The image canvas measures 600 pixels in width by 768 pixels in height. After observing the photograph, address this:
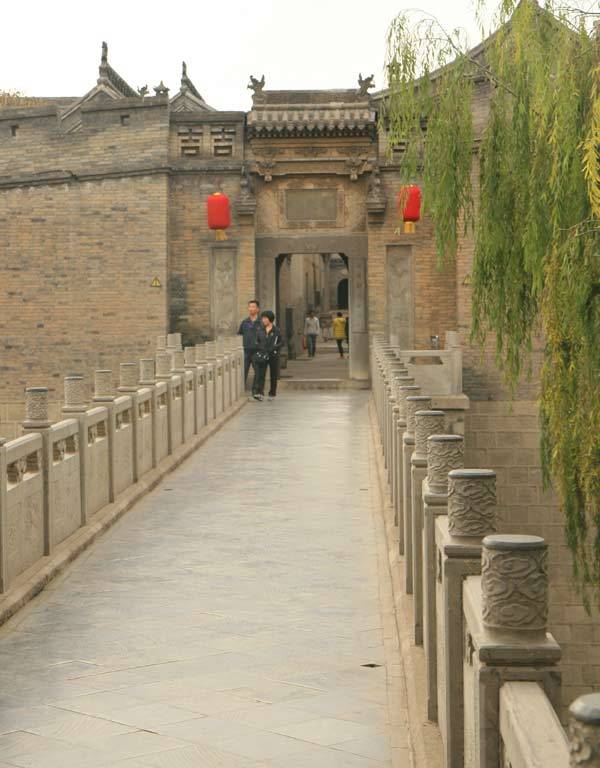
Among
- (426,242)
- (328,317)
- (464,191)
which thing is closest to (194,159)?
(426,242)

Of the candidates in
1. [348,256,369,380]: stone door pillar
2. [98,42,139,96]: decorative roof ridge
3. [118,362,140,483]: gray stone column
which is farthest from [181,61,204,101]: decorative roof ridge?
[118,362,140,483]: gray stone column

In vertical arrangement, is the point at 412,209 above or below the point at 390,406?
above

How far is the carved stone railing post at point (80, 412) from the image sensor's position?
8633mm

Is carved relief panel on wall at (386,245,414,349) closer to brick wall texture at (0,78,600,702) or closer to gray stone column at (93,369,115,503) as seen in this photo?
brick wall texture at (0,78,600,702)

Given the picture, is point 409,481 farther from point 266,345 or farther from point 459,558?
point 266,345

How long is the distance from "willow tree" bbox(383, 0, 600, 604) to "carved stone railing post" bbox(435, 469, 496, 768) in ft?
10.3

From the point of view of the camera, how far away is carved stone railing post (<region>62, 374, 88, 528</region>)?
28.3ft

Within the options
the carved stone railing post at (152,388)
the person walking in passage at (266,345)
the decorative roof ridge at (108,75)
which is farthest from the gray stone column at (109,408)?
the decorative roof ridge at (108,75)

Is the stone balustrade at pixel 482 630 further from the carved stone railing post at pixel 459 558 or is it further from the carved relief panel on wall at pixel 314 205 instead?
the carved relief panel on wall at pixel 314 205

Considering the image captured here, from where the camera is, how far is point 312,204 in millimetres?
21750

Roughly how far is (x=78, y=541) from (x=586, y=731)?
6.61m

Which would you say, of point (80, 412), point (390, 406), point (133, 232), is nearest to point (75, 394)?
point (80, 412)

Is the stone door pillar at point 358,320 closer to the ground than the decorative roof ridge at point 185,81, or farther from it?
closer to the ground

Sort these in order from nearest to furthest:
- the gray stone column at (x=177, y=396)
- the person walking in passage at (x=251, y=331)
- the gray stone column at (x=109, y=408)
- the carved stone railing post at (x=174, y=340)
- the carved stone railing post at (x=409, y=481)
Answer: the carved stone railing post at (x=409, y=481) → the gray stone column at (x=109, y=408) → the gray stone column at (x=177, y=396) → the person walking in passage at (x=251, y=331) → the carved stone railing post at (x=174, y=340)
